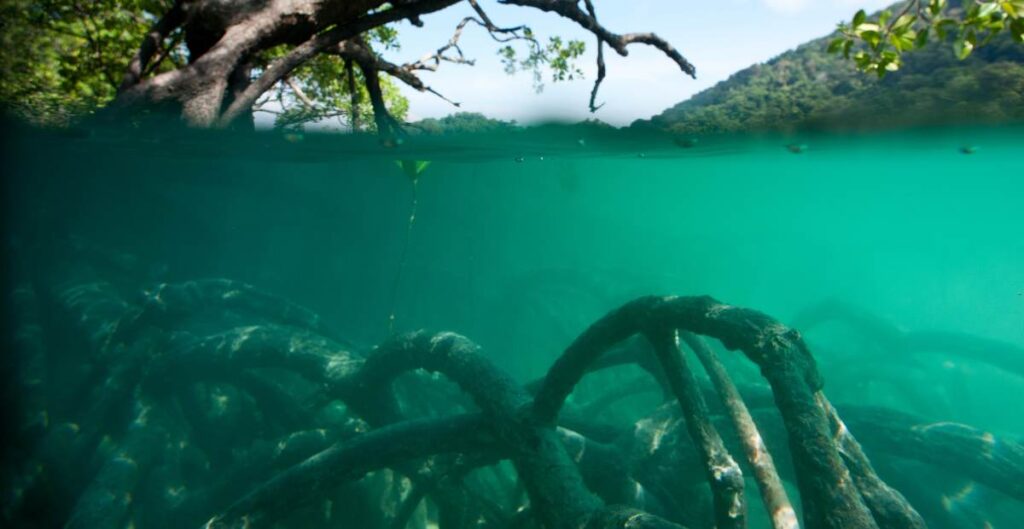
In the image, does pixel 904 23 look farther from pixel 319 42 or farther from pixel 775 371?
pixel 319 42

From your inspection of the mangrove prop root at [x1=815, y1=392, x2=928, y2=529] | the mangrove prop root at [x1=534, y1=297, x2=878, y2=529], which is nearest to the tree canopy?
the mangrove prop root at [x1=534, y1=297, x2=878, y2=529]

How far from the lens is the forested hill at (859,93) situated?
326 inches

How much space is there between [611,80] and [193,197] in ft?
123

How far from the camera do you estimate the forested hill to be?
829 centimetres

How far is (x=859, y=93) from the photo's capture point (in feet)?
31.0

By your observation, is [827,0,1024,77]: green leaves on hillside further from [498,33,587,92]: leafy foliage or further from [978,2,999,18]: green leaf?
[498,33,587,92]: leafy foliage

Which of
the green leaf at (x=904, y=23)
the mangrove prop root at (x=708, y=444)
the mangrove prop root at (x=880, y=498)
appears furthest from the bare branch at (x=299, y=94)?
the mangrove prop root at (x=880, y=498)

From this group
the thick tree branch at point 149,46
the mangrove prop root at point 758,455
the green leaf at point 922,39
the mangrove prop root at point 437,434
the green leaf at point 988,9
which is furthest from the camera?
the thick tree branch at point 149,46

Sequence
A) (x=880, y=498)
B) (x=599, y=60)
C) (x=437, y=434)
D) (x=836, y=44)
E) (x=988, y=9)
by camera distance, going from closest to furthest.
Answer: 1. (x=988, y=9)
2. (x=836, y=44)
3. (x=880, y=498)
4. (x=437, y=434)
5. (x=599, y=60)

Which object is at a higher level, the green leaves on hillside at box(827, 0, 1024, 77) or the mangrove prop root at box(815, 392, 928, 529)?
the green leaves on hillside at box(827, 0, 1024, 77)

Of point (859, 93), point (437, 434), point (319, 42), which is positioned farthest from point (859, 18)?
point (859, 93)

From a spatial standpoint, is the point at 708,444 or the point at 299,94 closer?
the point at 708,444

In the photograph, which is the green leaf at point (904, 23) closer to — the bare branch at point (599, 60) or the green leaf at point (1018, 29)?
the green leaf at point (1018, 29)

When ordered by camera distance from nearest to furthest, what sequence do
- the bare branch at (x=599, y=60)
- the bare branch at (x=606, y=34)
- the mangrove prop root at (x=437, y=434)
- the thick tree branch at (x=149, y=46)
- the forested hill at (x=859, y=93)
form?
1. the mangrove prop root at (x=437, y=434)
2. the thick tree branch at (x=149, y=46)
3. the bare branch at (x=606, y=34)
4. the bare branch at (x=599, y=60)
5. the forested hill at (x=859, y=93)
